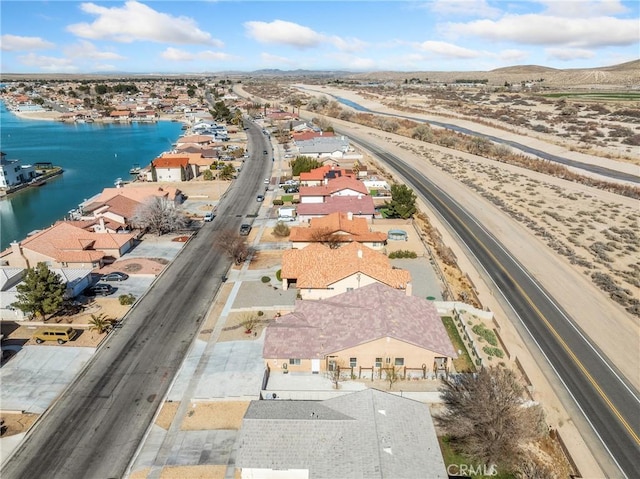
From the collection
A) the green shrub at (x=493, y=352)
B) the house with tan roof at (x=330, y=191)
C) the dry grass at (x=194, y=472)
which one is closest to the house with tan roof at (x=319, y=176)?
the house with tan roof at (x=330, y=191)

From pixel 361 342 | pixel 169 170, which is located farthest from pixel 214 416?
pixel 169 170

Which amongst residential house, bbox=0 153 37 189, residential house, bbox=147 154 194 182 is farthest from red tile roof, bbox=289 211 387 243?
residential house, bbox=0 153 37 189

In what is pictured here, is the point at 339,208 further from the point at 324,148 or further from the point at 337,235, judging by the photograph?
the point at 324,148

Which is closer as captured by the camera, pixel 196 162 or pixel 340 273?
pixel 340 273

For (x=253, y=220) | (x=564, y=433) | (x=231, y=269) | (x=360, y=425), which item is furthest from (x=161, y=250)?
(x=564, y=433)

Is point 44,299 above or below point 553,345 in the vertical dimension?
above

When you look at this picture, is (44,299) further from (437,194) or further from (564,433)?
(437,194)

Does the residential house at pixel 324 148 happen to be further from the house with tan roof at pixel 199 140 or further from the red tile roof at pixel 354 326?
the red tile roof at pixel 354 326
